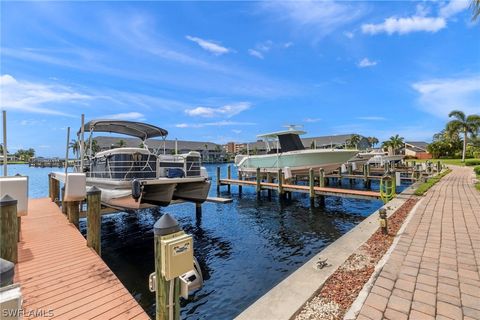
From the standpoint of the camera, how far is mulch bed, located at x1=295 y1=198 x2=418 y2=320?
10.7 ft

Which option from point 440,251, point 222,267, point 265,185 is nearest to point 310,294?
point 440,251

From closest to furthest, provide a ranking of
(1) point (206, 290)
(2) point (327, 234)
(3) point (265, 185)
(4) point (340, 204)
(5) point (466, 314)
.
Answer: (5) point (466, 314) → (1) point (206, 290) → (2) point (327, 234) → (4) point (340, 204) → (3) point (265, 185)

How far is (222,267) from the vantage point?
24.1 feet

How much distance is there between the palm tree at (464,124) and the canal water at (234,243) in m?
39.9

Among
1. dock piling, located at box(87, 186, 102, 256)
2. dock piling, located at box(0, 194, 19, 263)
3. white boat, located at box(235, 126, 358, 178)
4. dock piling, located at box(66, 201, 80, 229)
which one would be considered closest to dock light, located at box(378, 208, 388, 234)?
dock piling, located at box(87, 186, 102, 256)

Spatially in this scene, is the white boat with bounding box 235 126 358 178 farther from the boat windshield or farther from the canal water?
the canal water

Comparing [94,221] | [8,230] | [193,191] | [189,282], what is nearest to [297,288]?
[189,282]

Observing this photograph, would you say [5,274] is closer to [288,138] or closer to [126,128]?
[126,128]

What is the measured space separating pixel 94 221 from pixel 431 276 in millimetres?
6468

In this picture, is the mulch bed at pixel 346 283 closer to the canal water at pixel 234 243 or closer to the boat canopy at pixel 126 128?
the canal water at pixel 234 243

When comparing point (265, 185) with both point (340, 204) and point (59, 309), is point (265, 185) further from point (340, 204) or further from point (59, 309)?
point (59, 309)

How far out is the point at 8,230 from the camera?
14.9 ft

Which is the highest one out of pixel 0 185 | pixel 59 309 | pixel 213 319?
pixel 0 185

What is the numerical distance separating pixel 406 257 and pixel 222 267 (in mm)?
4504
